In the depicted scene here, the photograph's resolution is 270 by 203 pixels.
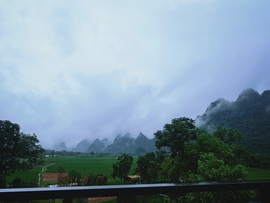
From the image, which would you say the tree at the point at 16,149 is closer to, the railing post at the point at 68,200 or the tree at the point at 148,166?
the railing post at the point at 68,200

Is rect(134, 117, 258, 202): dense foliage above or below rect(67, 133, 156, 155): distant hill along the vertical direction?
below

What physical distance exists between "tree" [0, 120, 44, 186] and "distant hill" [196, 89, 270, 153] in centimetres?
1749

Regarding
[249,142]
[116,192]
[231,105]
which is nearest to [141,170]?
[249,142]

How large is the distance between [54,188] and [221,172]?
40.3 feet

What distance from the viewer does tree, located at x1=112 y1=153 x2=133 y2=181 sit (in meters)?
17.6

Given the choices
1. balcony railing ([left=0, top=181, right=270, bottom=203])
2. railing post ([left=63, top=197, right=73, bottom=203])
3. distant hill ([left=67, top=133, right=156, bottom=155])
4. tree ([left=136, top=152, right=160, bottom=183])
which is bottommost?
railing post ([left=63, top=197, right=73, bottom=203])

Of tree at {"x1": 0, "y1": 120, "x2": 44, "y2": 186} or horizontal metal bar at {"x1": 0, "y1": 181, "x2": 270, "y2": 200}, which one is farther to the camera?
tree at {"x1": 0, "y1": 120, "x2": 44, "y2": 186}

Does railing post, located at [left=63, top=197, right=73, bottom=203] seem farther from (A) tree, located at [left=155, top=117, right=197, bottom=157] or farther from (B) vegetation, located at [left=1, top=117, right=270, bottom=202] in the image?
(A) tree, located at [left=155, top=117, right=197, bottom=157]

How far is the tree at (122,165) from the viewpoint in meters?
17.6

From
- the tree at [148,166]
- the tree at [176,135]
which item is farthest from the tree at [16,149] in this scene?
the tree at [148,166]

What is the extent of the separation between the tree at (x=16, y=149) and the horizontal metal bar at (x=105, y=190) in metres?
8.78

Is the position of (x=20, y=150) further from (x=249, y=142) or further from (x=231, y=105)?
(x=231, y=105)

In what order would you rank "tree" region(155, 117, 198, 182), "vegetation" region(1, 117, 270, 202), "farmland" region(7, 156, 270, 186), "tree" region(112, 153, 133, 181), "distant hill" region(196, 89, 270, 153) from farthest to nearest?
"distant hill" region(196, 89, 270, 153) < "tree" region(112, 153, 133, 181) < "farmland" region(7, 156, 270, 186) < "tree" region(155, 117, 198, 182) < "vegetation" region(1, 117, 270, 202)

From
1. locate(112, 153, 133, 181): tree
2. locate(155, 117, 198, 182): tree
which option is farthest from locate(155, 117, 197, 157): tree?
locate(112, 153, 133, 181): tree
